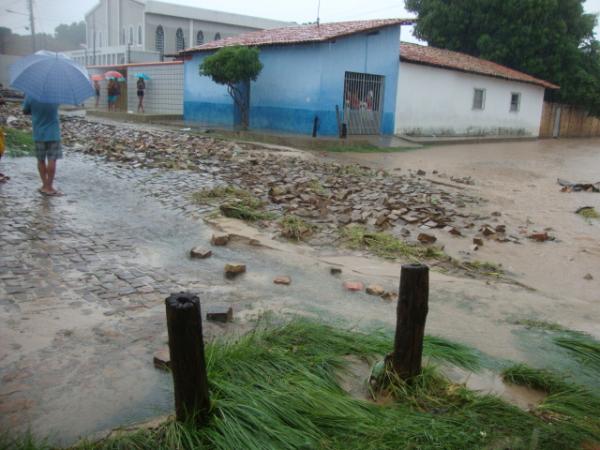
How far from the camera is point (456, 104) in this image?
22.8m

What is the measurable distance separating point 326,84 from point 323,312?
14.5m

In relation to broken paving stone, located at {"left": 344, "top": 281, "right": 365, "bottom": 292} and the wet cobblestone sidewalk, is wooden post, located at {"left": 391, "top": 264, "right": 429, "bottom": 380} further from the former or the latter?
broken paving stone, located at {"left": 344, "top": 281, "right": 365, "bottom": 292}

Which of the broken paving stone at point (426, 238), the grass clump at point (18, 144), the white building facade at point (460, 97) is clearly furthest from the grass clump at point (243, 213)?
the white building facade at point (460, 97)

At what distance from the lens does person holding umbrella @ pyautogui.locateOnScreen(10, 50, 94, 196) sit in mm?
6371

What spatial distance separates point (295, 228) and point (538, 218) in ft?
13.1

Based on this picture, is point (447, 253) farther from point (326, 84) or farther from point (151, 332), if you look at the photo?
Answer: point (326, 84)

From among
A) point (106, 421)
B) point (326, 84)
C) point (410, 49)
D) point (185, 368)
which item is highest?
point (410, 49)

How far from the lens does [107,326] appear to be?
11.2 feet

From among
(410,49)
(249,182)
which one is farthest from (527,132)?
(249,182)

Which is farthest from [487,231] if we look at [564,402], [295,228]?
[564,402]

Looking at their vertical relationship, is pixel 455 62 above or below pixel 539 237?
above

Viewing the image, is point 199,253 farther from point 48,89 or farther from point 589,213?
point 589,213

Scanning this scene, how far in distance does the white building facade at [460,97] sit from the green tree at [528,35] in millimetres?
1960

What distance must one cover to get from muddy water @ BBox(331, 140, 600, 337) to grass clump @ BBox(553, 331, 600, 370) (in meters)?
0.37
